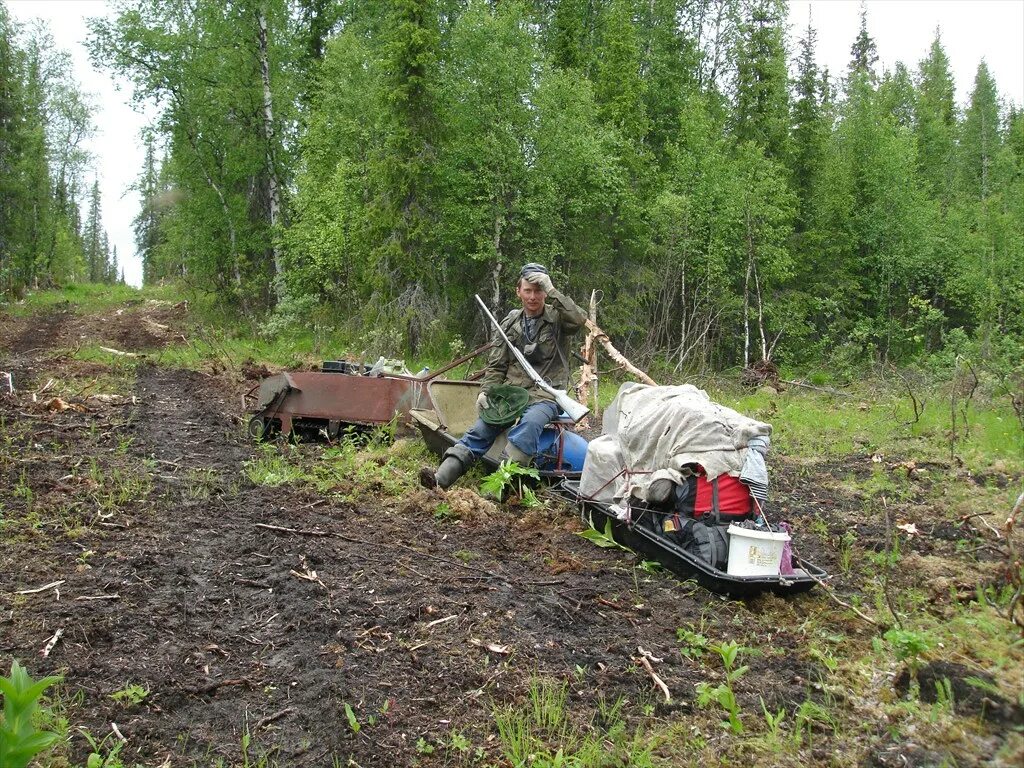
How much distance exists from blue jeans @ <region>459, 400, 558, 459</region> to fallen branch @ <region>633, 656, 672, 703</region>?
2.81 meters

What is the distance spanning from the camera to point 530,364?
23.2ft

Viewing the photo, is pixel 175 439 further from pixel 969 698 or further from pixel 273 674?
pixel 969 698

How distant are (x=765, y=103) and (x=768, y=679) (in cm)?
2726

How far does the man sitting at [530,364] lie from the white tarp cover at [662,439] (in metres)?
0.65

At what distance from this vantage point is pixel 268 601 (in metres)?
4.23

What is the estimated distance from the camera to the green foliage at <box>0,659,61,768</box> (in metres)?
2.16

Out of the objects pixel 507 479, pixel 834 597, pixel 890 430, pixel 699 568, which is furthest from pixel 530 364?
pixel 890 430

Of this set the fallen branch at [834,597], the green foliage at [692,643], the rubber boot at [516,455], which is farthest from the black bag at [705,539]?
the rubber boot at [516,455]

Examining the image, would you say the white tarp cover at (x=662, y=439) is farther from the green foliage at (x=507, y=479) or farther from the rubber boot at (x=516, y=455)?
the rubber boot at (x=516, y=455)

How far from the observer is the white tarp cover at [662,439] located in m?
4.89

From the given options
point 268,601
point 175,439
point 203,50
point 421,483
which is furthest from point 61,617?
point 203,50

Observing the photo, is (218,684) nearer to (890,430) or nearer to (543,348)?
(543,348)

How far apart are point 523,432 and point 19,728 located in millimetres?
4442


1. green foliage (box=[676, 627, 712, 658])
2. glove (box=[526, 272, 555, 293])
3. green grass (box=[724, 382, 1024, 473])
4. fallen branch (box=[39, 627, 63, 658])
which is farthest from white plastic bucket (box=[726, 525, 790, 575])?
green grass (box=[724, 382, 1024, 473])
